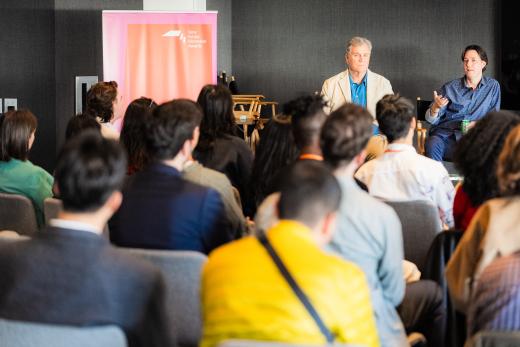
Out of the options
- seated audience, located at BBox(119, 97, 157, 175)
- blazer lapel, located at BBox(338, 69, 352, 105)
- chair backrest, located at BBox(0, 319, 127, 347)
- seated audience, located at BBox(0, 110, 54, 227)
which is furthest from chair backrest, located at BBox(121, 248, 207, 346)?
blazer lapel, located at BBox(338, 69, 352, 105)

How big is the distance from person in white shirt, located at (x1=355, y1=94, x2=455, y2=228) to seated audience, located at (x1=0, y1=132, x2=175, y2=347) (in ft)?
6.97

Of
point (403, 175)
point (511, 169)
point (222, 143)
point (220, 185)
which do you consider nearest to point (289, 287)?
point (511, 169)

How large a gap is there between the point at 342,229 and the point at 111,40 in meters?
5.97

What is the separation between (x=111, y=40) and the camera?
8219 millimetres

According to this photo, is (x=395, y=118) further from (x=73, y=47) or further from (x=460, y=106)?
(x=73, y=47)

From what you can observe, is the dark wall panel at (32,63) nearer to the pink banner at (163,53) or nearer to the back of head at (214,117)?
the pink banner at (163,53)

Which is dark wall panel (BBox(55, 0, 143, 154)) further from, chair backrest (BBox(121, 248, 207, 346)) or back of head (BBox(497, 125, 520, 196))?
back of head (BBox(497, 125, 520, 196))

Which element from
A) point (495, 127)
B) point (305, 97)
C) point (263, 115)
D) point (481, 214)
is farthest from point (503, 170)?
point (263, 115)

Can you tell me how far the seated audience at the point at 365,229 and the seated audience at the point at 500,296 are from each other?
0.44 m

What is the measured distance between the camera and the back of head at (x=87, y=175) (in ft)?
7.33

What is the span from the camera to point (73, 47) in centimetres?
839

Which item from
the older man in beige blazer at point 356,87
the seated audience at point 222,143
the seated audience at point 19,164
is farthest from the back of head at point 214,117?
the older man in beige blazer at point 356,87

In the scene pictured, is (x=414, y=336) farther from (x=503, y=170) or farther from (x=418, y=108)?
(x=418, y=108)

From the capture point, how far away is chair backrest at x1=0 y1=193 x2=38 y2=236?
4.02 m
